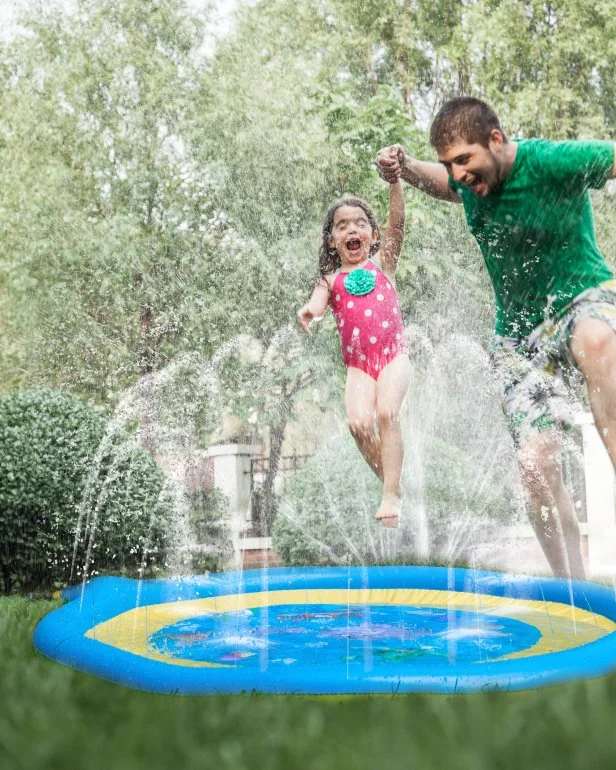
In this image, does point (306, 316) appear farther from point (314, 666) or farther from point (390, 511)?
point (314, 666)

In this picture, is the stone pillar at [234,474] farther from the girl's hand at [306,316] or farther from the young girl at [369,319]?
the girl's hand at [306,316]

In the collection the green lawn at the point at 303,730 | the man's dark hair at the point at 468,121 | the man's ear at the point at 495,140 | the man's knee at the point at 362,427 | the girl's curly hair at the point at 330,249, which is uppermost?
the man's dark hair at the point at 468,121

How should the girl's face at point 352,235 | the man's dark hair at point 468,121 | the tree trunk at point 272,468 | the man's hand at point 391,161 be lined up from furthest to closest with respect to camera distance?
the tree trunk at point 272,468
the girl's face at point 352,235
the man's hand at point 391,161
the man's dark hair at point 468,121

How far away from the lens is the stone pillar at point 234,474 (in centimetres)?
940

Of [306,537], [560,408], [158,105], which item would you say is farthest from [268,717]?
[158,105]

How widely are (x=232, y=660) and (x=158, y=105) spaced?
9.73 m

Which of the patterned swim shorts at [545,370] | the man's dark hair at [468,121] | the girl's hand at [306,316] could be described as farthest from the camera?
the girl's hand at [306,316]

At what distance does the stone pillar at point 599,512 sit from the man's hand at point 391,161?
4427 mm

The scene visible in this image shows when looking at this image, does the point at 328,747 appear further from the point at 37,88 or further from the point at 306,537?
the point at 37,88

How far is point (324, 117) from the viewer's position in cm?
1053

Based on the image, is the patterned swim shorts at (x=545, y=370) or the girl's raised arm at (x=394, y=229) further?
the girl's raised arm at (x=394, y=229)

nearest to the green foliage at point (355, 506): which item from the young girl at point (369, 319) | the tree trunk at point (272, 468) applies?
the young girl at point (369, 319)

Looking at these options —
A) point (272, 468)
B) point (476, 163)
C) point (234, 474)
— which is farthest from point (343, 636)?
point (272, 468)

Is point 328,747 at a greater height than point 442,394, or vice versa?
point 442,394
